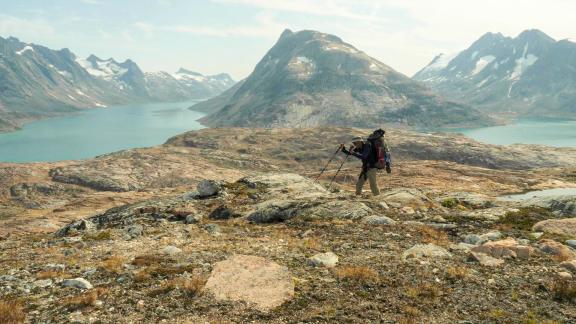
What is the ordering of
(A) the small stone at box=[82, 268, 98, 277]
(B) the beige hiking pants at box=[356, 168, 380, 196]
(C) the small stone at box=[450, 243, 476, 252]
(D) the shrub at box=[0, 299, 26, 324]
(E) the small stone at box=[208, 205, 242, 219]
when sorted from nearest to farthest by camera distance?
1. (D) the shrub at box=[0, 299, 26, 324]
2. (A) the small stone at box=[82, 268, 98, 277]
3. (C) the small stone at box=[450, 243, 476, 252]
4. (E) the small stone at box=[208, 205, 242, 219]
5. (B) the beige hiking pants at box=[356, 168, 380, 196]

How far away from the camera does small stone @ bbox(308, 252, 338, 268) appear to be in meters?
14.4

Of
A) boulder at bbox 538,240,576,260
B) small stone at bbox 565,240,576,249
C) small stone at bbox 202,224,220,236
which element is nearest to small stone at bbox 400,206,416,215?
boulder at bbox 538,240,576,260

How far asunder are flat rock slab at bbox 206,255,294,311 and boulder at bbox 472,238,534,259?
7.11m

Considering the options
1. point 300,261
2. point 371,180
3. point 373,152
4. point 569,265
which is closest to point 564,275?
point 569,265

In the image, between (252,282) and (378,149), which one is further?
(378,149)

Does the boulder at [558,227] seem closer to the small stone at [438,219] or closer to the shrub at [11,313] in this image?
the small stone at [438,219]

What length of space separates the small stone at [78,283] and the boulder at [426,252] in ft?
33.8

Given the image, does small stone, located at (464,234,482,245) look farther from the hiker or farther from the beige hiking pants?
the beige hiking pants

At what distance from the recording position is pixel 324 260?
48.0 feet

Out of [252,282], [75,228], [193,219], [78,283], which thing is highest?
[252,282]

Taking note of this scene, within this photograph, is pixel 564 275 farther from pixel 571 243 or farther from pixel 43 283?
pixel 43 283

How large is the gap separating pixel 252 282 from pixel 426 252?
6.60 metres

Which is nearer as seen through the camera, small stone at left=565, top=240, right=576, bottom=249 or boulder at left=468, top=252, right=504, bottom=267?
boulder at left=468, top=252, right=504, bottom=267

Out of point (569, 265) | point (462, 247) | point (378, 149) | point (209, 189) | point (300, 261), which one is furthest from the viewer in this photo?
point (209, 189)
